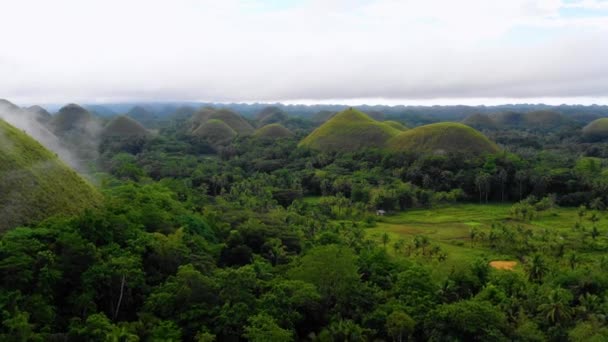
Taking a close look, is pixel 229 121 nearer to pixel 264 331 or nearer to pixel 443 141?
pixel 443 141

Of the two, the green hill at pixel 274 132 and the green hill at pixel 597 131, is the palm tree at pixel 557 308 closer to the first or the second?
the green hill at pixel 274 132

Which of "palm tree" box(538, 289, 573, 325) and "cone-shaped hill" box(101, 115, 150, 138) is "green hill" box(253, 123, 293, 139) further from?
"palm tree" box(538, 289, 573, 325)

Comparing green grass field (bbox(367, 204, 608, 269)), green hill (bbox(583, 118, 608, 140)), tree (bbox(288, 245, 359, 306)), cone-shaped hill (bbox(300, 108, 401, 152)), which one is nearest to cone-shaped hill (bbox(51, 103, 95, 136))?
cone-shaped hill (bbox(300, 108, 401, 152))

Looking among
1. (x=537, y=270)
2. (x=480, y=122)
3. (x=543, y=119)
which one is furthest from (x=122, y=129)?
(x=543, y=119)

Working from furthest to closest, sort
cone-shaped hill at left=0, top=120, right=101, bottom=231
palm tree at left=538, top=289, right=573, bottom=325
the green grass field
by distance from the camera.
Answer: the green grass field, cone-shaped hill at left=0, top=120, right=101, bottom=231, palm tree at left=538, top=289, right=573, bottom=325

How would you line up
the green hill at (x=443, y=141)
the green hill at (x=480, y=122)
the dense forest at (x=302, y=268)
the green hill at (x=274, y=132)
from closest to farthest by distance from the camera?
the dense forest at (x=302, y=268)
the green hill at (x=443, y=141)
the green hill at (x=274, y=132)
the green hill at (x=480, y=122)

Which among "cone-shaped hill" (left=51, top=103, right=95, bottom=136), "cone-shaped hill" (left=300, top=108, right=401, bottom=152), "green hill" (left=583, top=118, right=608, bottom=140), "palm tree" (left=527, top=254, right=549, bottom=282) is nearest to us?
"palm tree" (left=527, top=254, right=549, bottom=282)

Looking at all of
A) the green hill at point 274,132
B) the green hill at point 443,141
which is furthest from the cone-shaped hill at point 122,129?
the green hill at point 443,141
